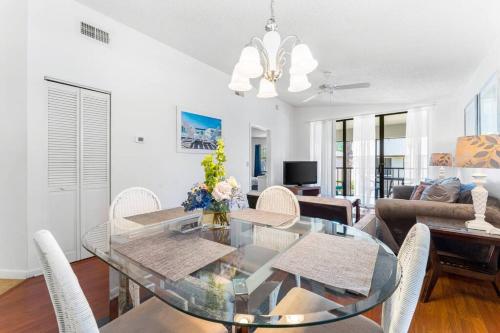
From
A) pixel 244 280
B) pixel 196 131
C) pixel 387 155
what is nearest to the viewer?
pixel 244 280

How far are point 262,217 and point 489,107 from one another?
332 centimetres

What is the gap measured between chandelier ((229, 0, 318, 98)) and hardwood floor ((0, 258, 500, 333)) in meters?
1.84

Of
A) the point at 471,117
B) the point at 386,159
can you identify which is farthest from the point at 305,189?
the point at 471,117

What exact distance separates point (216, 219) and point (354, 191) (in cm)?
544

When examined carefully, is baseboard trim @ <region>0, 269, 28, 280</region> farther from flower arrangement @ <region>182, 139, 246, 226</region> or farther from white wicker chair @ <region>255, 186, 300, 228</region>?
white wicker chair @ <region>255, 186, 300, 228</region>

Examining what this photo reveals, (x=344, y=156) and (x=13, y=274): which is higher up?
(x=344, y=156)

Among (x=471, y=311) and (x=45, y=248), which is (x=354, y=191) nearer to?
(x=471, y=311)

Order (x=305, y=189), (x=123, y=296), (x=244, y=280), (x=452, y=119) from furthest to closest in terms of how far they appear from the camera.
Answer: (x=305, y=189) → (x=452, y=119) → (x=123, y=296) → (x=244, y=280)

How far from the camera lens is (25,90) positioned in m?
2.21

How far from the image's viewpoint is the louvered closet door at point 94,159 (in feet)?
8.65

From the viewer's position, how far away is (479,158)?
1814mm

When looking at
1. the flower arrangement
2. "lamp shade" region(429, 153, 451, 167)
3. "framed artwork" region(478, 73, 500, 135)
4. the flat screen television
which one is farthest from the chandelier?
the flat screen television

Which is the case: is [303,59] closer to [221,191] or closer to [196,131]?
[221,191]

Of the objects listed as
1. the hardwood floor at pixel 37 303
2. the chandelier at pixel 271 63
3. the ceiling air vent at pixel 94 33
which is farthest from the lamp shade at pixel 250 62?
the ceiling air vent at pixel 94 33
